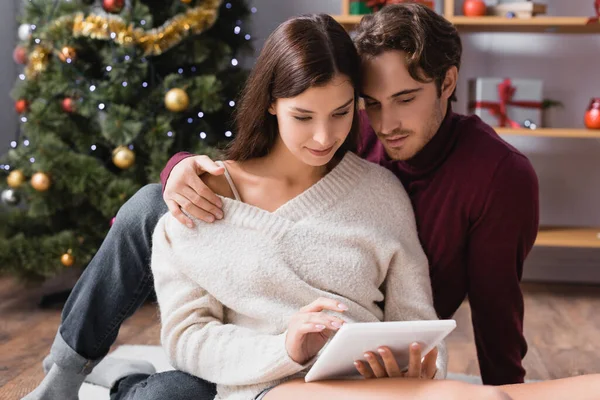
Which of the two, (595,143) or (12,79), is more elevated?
(12,79)

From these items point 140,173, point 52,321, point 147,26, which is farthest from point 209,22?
point 52,321

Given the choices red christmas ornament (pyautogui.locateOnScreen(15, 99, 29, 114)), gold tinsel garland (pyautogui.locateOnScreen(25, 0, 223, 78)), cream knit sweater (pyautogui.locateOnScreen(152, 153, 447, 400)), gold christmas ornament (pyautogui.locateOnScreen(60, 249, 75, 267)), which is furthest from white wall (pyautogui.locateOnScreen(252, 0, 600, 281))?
cream knit sweater (pyautogui.locateOnScreen(152, 153, 447, 400))

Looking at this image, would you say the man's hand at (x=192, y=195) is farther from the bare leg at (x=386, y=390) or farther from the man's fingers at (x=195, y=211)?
the bare leg at (x=386, y=390)

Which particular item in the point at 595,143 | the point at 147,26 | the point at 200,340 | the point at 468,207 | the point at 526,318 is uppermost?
the point at 147,26

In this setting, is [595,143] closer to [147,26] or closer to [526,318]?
[526,318]

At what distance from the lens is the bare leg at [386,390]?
121 cm

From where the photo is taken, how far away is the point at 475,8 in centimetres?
325

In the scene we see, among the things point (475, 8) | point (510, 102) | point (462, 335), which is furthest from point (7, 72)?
point (462, 335)

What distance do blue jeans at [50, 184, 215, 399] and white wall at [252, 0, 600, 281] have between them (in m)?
1.95

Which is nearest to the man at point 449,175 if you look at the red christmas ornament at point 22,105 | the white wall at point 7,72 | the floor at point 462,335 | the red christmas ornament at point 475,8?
the floor at point 462,335

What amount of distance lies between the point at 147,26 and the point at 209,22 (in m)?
0.21

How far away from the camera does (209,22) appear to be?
2.88 m

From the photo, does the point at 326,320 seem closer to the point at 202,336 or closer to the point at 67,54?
the point at 202,336

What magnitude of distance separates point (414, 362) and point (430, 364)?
3.4 inches
